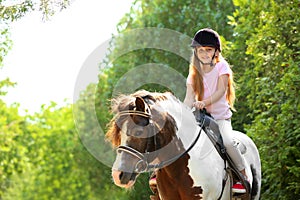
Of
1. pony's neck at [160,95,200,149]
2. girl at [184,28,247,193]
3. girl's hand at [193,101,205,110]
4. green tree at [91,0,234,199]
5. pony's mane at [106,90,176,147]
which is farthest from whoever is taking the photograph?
green tree at [91,0,234,199]

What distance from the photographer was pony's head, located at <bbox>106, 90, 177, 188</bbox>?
344 inches

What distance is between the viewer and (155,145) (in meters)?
9.12

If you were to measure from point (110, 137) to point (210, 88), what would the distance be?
1.78 metres

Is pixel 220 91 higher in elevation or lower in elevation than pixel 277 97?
lower

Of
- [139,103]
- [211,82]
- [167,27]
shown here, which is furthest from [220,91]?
[167,27]

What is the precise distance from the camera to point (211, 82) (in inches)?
404

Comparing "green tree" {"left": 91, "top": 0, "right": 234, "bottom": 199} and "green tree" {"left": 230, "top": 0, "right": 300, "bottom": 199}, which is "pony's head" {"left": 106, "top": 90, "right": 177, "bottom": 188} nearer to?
"green tree" {"left": 230, "top": 0, "right": 300, "bottom": 199}

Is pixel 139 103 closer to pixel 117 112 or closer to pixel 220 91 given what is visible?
pixel 117 112

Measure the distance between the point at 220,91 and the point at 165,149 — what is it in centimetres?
124

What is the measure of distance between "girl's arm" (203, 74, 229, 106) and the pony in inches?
13.4

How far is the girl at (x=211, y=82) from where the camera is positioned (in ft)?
33.4

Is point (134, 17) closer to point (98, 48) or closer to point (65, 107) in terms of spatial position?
point (98, 48)

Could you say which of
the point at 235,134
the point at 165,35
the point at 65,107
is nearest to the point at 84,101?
the point at 165,35

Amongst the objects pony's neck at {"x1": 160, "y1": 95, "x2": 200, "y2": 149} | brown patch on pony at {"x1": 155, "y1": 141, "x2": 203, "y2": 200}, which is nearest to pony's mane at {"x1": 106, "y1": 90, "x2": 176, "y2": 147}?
pony's neck at {"x1": 160, "y1": 95, "x2": 200, "y2": 149}
